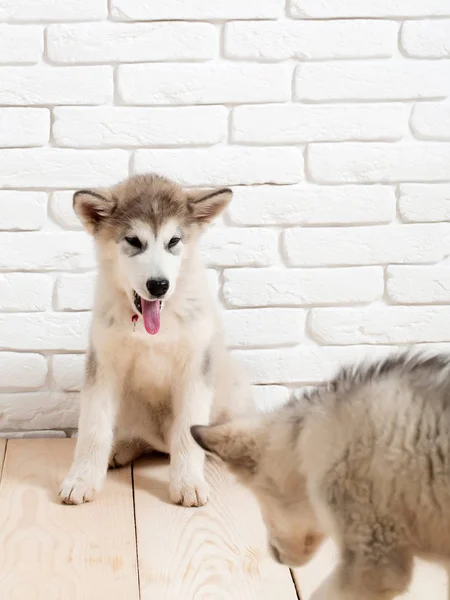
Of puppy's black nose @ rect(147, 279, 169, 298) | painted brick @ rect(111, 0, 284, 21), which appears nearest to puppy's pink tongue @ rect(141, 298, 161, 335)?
puppy's black nose @ rect(147, 279, 169, 298)

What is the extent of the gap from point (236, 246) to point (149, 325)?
59 centimetres

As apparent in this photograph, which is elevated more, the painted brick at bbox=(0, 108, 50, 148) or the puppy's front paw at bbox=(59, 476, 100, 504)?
the painted brick at bbox=(0, 108, 50, 148)

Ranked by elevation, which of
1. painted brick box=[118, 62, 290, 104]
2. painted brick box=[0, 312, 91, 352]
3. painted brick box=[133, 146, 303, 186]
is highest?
painted brick box=[118, 62, 290, 104]

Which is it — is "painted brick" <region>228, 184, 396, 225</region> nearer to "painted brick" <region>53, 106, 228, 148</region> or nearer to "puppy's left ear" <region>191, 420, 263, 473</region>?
"painted brick" <region>53, 106, 228, 148</region>

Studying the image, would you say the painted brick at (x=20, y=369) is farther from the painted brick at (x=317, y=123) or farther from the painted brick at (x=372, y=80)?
the painted brick at (x=372, y=80)

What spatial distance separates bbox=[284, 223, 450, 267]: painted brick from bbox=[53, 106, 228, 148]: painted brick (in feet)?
1.42


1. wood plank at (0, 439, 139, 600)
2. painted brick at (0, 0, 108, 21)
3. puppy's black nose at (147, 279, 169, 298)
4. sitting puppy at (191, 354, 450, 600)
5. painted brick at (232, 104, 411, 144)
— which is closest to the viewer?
sitting puppy at (191, 354, 450, 600)

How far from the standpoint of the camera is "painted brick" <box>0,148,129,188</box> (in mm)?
2848

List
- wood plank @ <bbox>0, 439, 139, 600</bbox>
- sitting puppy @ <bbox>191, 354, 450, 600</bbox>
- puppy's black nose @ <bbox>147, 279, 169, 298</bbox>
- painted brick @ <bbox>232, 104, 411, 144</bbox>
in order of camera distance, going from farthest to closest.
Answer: painted brick @ <bbox>232, 104, 411, 144</bbox> → puppy's black nose @ <bbox>147, 279, 169, 298</bbox> → wood plank @ <bbox>0, 439, 139, 600</bbox> → sitting puppy @ <bbox>191, 354, 450, 600</bbox>

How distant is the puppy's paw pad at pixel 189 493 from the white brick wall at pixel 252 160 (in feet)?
2.13

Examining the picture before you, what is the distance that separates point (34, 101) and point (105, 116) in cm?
22

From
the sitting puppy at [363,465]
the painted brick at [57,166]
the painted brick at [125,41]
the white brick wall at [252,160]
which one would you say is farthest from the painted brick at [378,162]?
the sitting puppy at [363,465]

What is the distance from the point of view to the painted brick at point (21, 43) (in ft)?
9.13

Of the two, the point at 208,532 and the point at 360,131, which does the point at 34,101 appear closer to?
the point at 360,131
